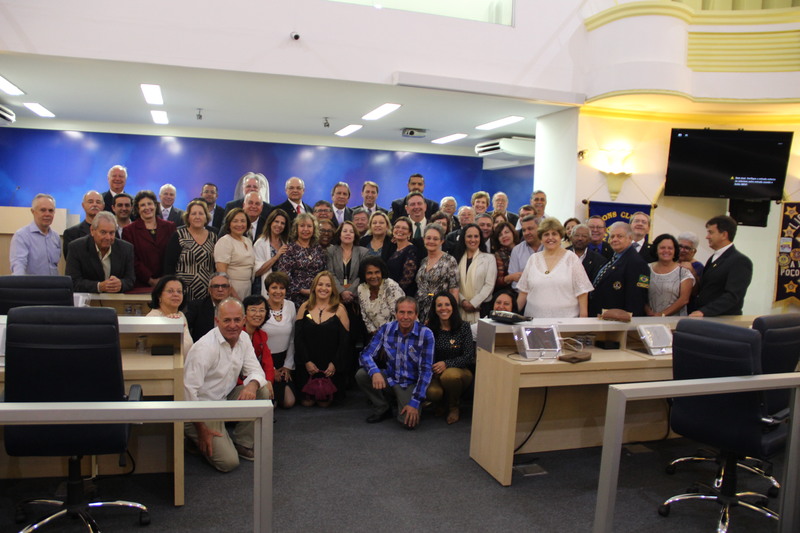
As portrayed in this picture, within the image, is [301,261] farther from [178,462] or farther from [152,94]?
[152,94]

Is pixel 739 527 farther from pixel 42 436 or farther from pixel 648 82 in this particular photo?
pixel 648 82

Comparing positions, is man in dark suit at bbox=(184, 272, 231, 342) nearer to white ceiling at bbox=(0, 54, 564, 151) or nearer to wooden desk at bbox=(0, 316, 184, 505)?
wooden desk at bbox=(0, 316, 184, 505)

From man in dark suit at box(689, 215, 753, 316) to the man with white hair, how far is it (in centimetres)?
507

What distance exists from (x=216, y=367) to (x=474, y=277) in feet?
7.60

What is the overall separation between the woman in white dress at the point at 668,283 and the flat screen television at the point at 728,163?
3.60 meters

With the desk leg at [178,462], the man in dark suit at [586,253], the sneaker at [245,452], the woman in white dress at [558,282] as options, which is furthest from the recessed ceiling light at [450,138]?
the desk leg at [178,462]

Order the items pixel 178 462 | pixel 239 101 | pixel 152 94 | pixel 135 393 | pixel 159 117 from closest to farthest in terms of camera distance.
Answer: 1. pixel 135 393
2. pixel 178 462
3. pixel 152 94
4. pixel 239 101
5. pixel 159 117

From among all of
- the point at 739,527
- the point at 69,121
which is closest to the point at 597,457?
the point at 739,527

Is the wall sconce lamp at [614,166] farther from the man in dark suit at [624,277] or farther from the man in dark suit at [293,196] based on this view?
the man in dark suit at [293,196]

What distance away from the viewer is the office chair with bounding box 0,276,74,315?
3367mm

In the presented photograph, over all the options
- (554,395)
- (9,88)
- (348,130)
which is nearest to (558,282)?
(554,395)

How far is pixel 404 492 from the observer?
3.29 meters

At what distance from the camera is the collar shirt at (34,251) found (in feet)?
14.6

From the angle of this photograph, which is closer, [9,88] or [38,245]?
[38,245]
